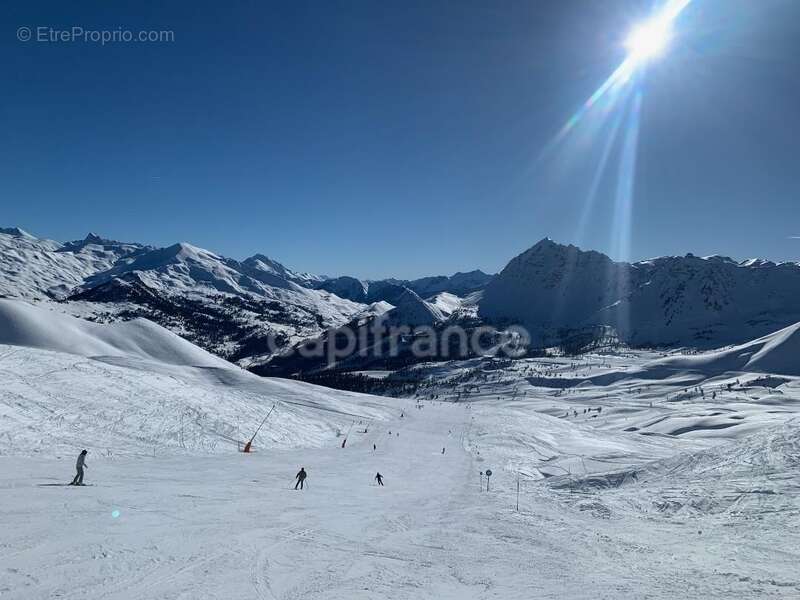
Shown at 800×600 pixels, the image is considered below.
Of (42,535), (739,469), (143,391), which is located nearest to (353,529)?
(42,535)

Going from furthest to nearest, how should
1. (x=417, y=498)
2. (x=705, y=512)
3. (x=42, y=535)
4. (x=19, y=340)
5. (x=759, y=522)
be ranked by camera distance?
(x=19, y=340)
(x=417, y=498)
(x=705, y=512)
(x=759, y=522)
(x=42, y=535)

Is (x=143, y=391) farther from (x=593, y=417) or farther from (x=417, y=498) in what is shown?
(x=593, y=417)

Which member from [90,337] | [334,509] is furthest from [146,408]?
[90,337]

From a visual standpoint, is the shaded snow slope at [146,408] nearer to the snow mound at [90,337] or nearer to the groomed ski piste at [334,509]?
the groomed ski piste at [334,509]

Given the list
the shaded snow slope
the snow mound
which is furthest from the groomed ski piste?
the snow mound

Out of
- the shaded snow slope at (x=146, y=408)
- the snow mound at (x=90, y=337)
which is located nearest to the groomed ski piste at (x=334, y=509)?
the shaded snow slope at (x=146, y=408)

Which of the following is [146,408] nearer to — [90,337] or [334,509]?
[334,509]

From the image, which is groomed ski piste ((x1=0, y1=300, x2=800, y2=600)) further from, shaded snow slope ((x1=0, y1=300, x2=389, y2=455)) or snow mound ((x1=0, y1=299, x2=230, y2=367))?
snow mound ((x1=0, y1=299, x2=230, y2=367))

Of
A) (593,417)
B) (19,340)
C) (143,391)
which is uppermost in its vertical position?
(19,340)
